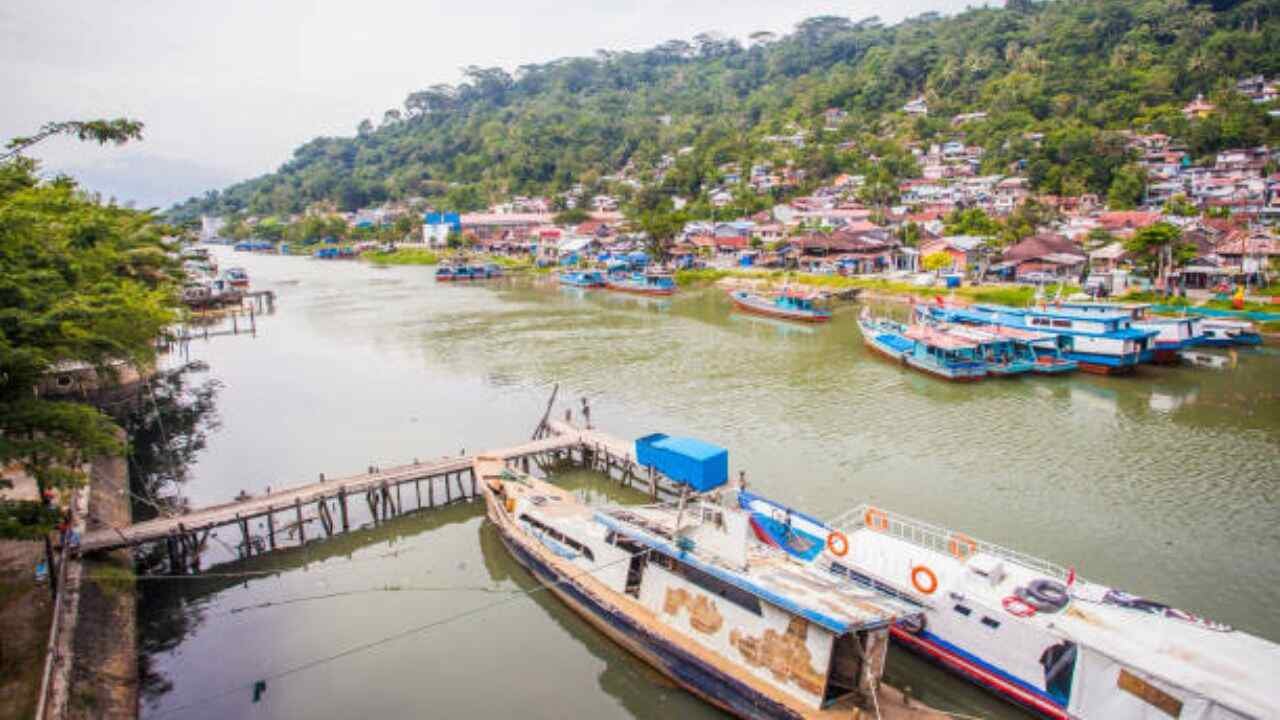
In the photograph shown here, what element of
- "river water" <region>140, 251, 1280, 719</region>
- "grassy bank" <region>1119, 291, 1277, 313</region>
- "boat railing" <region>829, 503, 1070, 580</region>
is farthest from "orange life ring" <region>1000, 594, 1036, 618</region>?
"grassy bank" <region>1119, 291, 1277, 313</region>

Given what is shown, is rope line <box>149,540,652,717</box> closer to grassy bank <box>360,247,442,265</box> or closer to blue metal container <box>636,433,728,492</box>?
blue metal container <box>636,433,728,492</box>

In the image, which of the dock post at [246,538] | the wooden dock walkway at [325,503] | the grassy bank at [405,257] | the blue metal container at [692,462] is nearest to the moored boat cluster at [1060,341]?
the blue metal container at [692,462]

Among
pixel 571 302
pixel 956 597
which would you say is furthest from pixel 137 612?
pixel 571 302

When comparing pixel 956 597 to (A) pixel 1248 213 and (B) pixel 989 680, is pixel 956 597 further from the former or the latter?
(A) pixel 1248 213

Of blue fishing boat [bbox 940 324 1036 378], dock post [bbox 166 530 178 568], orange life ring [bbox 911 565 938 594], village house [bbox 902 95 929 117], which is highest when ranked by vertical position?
village house [bbox 902 95 929 117]

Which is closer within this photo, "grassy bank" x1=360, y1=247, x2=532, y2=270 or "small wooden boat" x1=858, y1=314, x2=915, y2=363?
"small wooden boat" x1=858, y1=314, x2=915, y2=363

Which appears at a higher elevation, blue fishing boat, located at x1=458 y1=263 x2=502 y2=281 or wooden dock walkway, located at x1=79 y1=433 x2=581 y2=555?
blue fishing boat, located at x1=458 y1=263 x2=502 y2=281

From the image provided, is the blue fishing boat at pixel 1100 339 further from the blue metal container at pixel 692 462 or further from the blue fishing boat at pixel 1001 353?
the blue metal container at pixel 692 462
